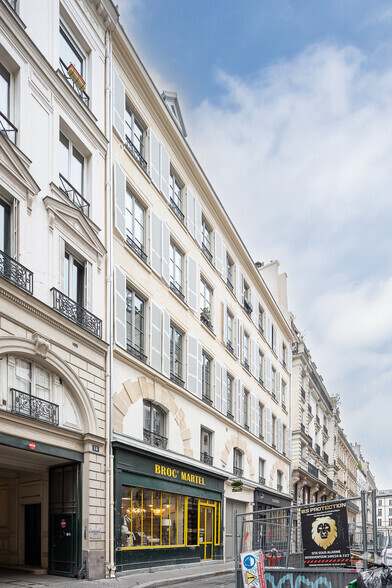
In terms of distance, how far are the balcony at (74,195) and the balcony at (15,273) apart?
307 cm

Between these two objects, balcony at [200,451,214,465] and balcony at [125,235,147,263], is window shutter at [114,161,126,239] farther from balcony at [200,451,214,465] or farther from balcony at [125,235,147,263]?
balcony at [200,451,214,465]

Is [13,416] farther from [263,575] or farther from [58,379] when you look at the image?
[263,575]

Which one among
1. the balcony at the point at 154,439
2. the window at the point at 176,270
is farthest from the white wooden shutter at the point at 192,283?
the balcony at the point at 154,439

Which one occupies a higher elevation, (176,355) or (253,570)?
(176,355)

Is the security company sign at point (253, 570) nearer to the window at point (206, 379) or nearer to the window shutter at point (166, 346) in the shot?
the window shutter at point (166, 346)

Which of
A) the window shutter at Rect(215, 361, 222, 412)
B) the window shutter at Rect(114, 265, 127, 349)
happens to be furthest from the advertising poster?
the window shutter at Rect(215, 361, 222, 412)

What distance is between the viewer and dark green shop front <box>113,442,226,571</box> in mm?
17250

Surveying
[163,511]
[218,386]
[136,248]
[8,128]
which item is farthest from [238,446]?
[8,128]

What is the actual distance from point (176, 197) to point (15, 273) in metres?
12.2

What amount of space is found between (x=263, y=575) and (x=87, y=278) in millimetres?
9040

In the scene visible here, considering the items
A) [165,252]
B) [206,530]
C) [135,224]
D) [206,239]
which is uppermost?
[206,239]

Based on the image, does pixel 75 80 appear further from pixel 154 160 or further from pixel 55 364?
pixel 55 364

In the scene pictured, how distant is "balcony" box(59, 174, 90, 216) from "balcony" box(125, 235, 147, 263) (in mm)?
2291

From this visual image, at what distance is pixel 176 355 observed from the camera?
2295 centimetres
